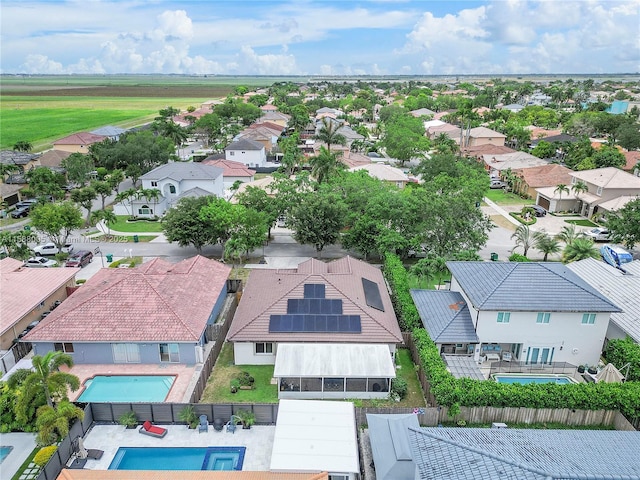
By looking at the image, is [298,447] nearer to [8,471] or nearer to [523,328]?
[8,471]

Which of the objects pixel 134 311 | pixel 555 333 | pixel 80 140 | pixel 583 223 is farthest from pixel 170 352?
pixel 80 140

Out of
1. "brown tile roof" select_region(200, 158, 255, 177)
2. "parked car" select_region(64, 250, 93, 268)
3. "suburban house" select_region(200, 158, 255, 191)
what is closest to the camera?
"parked car" select_region(64, 250, 93, 268)

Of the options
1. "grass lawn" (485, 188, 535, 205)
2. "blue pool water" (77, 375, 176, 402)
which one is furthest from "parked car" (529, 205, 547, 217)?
"blue pool water" (77, 375, 176, 402)

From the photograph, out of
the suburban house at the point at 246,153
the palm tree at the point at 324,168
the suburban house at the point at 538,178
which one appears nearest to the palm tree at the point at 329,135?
the suburban house at the point at 246,153

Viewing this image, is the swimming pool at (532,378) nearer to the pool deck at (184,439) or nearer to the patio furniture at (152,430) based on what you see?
the pool deck at (184,439)

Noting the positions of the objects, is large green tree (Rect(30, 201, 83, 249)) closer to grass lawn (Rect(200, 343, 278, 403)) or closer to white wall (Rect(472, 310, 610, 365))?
grass lawn (Rect(200, 343, 278, 403))

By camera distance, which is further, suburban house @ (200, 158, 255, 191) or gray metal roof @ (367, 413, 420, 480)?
suburban house @ (200, 158, 255, 191)
